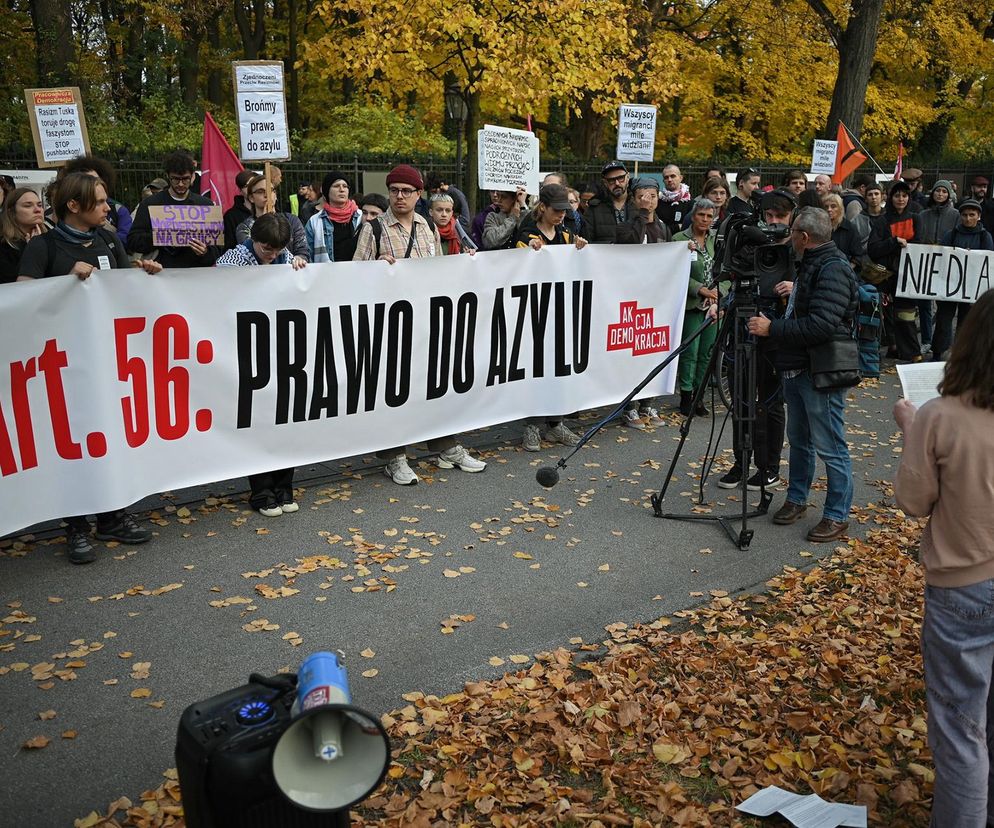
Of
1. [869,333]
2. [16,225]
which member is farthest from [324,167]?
[16,225]

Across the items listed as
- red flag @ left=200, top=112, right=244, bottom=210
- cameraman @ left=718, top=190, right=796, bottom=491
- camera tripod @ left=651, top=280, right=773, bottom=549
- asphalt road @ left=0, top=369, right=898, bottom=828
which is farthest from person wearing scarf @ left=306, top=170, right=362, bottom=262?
camera tripod @ left=651, top=280, right=773, bottom=549

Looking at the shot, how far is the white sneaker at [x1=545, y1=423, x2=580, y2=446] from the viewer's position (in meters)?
9.06

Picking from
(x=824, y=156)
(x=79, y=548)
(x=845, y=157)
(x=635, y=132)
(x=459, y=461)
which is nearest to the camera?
(x=79, y=548)

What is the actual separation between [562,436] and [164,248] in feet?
12.4

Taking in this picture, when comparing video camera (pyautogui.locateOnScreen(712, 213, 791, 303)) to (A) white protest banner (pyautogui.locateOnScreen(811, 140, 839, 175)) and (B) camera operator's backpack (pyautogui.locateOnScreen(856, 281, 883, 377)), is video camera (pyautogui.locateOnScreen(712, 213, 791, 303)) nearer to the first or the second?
(B) camera operator's backpack (pyautogui.locateOnScreen(856, 281, 883, 377))

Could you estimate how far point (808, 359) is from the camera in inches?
259

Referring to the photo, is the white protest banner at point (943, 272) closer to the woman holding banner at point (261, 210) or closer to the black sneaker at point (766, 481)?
the black sneaker at point (766, 481)

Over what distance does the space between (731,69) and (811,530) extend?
23457 millimetres

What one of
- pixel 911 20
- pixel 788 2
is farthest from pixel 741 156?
pixel 911 20

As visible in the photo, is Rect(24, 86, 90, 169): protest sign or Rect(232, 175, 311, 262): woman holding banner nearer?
Rect(232, 175, 311, 262): woman holding banner

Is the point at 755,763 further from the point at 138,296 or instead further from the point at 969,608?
the point at 138,296

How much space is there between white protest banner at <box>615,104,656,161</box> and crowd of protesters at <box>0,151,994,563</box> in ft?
2.79

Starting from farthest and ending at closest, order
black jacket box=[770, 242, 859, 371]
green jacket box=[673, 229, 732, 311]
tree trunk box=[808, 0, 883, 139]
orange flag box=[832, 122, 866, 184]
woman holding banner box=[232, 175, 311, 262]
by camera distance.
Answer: tree trunk box=[808, 0, 883, 139] < orange flag box=[832, 122, 866, 184] < green jacket box=[673, 229, 732, 311] < woman holding banner box=[232, 175, 311, 262] < black jacket box=[770, 242, 859, 371]

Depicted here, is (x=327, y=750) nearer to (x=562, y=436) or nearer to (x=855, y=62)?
(x=562, y=436)
